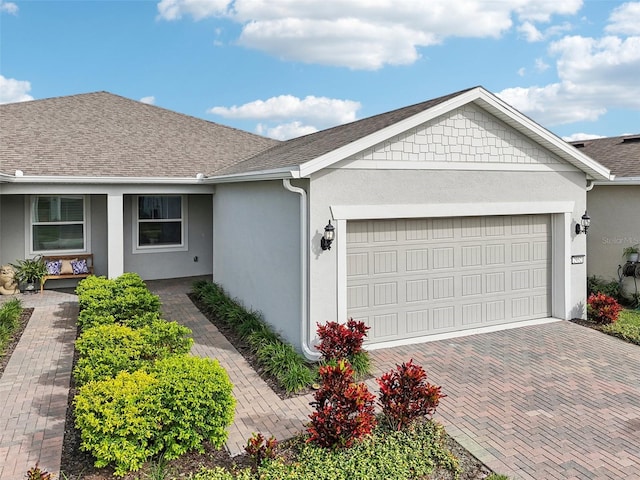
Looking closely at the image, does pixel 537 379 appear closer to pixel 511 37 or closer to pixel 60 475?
pixel 60 475

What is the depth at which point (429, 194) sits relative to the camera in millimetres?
8953

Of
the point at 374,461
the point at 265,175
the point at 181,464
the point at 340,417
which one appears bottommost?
the point at 181,464

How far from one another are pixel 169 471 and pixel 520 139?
8714 millimetres

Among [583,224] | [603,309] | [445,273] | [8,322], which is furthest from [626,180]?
[8,322]

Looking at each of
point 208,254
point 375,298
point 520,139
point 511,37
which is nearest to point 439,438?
point 375,298

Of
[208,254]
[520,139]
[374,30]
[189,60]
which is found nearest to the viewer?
[520,139]

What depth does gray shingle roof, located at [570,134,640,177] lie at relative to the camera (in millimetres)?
12597

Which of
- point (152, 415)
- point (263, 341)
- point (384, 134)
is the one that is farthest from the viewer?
point (263, 341)

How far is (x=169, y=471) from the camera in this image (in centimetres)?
484

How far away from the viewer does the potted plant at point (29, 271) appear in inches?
508

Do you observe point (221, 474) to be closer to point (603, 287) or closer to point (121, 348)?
point (121, 348)

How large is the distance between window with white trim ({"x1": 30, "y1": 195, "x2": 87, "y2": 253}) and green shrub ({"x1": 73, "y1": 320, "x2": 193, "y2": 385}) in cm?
790

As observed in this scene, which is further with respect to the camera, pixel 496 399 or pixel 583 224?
pixel 583 224

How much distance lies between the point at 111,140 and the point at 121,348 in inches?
A: 395
